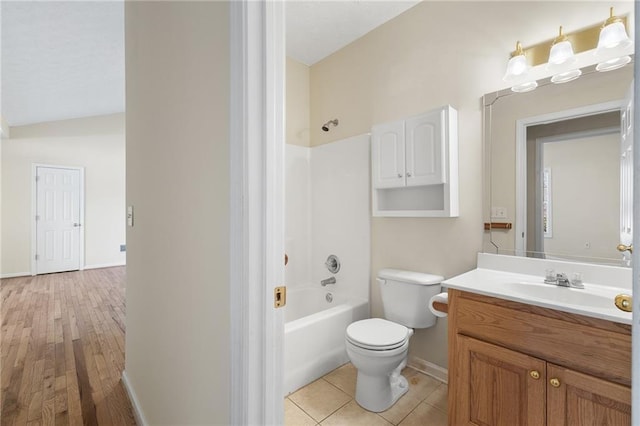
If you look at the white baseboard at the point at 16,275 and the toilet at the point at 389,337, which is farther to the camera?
the white baseboard at the point at 16,275

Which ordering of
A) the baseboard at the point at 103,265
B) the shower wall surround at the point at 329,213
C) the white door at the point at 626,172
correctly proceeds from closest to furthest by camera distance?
1. the white door at the point at 626,172
2. the shower wall surround at the point at 329,213
3. the baseboard at the point at 103,265

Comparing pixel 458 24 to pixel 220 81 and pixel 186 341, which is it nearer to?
pixel 220 81

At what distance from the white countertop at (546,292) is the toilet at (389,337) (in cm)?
44

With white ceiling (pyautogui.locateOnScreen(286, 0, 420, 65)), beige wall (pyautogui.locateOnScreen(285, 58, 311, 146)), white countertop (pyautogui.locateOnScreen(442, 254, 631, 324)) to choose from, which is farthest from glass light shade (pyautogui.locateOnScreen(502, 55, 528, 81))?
beige wall (pyautogui.locateOnScreen(285, 58, 311, 146))

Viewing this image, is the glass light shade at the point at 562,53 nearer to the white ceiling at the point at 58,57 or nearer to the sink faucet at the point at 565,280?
the sink faucet at the point at 565,280

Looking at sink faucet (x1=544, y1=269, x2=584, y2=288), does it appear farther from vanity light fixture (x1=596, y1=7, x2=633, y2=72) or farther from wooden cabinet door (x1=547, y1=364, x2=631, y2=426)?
vanity light fixture (x1=596, y1=7, x2=633, y2=72)

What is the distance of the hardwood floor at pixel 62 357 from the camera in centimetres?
173

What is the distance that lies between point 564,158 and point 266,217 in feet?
5.52

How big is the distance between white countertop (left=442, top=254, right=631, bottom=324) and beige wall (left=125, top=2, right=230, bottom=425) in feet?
3.64

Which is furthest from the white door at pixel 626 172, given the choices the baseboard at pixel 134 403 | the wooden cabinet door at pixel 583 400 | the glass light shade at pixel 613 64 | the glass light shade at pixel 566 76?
the baseboard at pixel 134 403

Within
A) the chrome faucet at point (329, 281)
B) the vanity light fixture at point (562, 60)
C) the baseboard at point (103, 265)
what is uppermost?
the vanity light fixture at point (562, 60)

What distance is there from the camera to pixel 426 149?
1.97 metres

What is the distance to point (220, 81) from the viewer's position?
0.81 m

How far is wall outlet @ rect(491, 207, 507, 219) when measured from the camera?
1744mm
